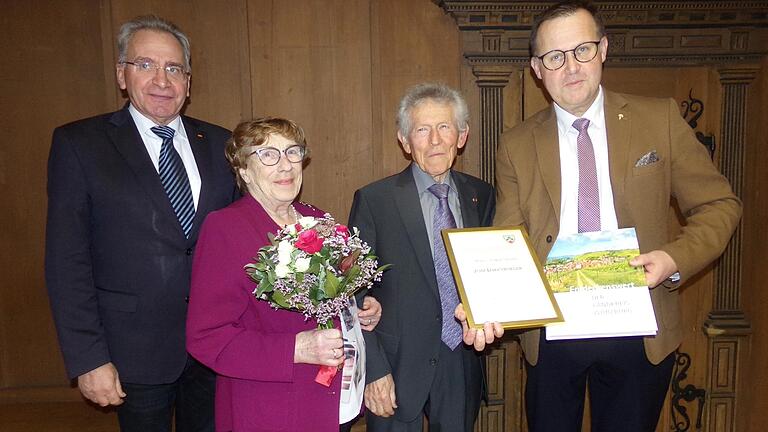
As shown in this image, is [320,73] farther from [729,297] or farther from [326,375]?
[729,297]

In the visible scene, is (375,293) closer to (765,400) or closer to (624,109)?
(624,109)

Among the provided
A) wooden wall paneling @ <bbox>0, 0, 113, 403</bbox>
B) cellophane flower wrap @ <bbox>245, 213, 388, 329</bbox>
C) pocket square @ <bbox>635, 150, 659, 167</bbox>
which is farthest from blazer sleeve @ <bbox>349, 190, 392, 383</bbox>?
wooden wall paneling @ <bbox>0, 0, 113, 403</bbox>

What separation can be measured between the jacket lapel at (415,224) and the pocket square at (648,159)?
2.63ft

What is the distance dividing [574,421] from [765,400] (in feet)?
6.14

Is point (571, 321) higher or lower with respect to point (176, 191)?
lower

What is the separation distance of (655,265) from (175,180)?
1776 millimetres

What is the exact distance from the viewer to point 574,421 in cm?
213

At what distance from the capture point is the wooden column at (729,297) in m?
3.02

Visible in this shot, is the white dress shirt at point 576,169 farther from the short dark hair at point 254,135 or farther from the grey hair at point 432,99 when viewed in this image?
the short dark hair at point 254,135

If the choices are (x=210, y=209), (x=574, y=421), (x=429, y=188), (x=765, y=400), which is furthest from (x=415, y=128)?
(x=765, y=400)

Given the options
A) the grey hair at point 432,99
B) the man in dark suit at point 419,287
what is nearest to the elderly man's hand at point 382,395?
the man in dark suit at point 419,287

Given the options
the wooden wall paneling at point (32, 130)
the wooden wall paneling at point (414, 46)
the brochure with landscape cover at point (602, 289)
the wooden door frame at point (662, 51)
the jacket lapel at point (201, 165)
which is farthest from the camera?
the wooden wall paneling at point (32, 130)

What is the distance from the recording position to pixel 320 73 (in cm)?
303

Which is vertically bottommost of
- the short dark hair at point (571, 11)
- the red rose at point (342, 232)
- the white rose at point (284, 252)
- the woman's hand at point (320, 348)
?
the woman's hand at point (320, 348)
